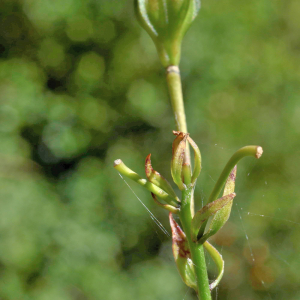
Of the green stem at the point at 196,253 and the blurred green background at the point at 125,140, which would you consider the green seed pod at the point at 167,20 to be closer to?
the green stem at the point at 196,253

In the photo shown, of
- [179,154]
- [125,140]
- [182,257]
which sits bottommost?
[125,140]

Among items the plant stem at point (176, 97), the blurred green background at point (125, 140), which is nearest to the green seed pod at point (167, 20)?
the plant stem at point (176, 97)

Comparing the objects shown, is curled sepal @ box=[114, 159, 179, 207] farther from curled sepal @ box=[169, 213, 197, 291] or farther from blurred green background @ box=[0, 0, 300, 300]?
blurred green background @ box=[0, 0, 300, 300]

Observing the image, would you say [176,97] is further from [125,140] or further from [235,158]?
[125,140]

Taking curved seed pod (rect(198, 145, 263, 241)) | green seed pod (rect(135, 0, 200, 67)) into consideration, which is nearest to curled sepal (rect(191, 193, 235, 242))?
curved seed pod (rect(198, 145, 263, 241))

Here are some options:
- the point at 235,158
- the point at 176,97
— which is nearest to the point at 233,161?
the point at 235,158

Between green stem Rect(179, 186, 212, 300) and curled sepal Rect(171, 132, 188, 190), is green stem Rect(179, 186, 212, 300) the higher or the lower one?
the lower one
